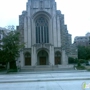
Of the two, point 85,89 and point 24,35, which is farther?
point 24,35

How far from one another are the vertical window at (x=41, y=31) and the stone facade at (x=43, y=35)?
60cm

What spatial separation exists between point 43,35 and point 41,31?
3.87 feet

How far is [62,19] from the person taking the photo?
53.8 metres

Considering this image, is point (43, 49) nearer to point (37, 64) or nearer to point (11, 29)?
point (37, 64)

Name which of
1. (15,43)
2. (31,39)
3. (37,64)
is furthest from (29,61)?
Answer: (15,43)

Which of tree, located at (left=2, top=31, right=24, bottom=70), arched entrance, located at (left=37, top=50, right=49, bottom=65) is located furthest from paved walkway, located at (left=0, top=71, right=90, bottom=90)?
arched entrance, located at (left=37, top=50, right=49, bottom=65)

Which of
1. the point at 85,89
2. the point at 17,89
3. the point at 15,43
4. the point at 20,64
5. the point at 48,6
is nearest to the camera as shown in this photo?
the point at 85,89

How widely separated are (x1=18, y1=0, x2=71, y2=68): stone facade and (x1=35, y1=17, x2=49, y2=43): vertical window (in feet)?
1.96

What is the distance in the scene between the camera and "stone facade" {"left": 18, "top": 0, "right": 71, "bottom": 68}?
1970 inches

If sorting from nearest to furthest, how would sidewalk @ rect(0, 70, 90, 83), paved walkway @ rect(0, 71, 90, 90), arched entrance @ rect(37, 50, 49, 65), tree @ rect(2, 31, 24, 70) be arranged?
paved walkway @ rect(0, 71, 90, 90) < sidewalk @ rect(0, 70, 90, 83) < tree @ rect(2, 31, 24, 70) < arched entrance @ rect(37, 50, 49, 65)

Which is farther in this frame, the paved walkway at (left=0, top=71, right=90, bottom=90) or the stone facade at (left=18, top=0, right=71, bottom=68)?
the stone facade at (left=18, top=0, right=71, bottom=68)

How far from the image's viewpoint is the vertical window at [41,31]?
173 feet

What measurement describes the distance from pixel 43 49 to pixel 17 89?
37308 mm

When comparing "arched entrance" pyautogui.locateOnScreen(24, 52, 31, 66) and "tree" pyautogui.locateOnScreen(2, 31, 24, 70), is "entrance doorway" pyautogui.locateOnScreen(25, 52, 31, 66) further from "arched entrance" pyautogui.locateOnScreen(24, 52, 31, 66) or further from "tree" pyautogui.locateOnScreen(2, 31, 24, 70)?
"tree" pyautogui.locateOnScreen(2, 31, 24, 70)
